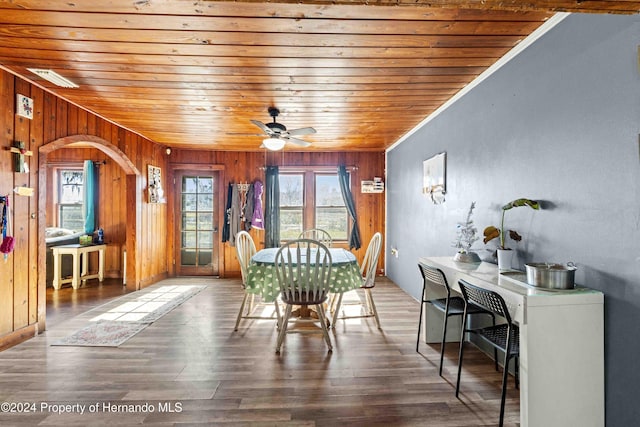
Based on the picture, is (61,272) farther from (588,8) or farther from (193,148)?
(588,8)

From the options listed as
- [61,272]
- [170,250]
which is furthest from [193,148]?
[61,272]

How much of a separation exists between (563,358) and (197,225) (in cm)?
570

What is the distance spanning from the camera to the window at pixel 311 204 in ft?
20.1

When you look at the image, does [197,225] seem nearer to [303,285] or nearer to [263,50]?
[303,285]

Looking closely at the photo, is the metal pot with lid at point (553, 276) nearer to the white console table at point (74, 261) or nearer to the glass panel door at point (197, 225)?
the glass panel door at point (197, 225)

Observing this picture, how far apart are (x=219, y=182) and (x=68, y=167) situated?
2.68 meters

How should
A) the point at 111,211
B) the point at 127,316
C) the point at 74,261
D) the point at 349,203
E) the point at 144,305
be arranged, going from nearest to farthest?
the point at 127,316
the point at 144,305
the point at 74,261
the point at 111,211
the point at 349,203

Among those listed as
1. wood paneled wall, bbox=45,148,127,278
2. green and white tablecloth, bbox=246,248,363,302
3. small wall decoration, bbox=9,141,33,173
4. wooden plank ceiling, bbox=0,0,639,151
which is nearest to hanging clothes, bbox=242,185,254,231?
wood paneled wall, bbox=45,148,127,278

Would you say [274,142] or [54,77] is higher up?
[54,77]

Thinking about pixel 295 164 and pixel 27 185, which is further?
pixel 295 164

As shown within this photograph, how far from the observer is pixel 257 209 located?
5.94 m

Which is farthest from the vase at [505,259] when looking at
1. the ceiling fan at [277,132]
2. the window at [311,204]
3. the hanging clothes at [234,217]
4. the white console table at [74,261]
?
the white console table at [74,261]

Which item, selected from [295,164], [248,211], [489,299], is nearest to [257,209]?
[248,211]

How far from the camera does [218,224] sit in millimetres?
6059
